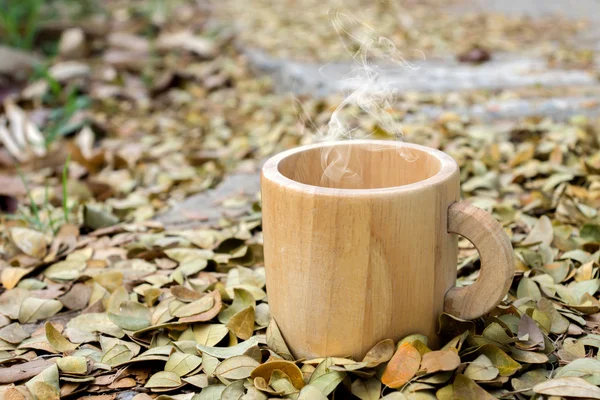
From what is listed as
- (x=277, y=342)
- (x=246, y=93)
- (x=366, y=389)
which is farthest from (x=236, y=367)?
(x=246, y=93)

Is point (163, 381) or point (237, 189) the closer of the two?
point (163, 381)

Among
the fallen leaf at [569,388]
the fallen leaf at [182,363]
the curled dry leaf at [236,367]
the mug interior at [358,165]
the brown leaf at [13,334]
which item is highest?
the mug interior at [358,165]

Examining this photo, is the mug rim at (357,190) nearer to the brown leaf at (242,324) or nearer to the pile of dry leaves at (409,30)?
the brown leaf at (242,324)

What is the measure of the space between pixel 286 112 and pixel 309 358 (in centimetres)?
180

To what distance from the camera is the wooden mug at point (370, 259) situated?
0.86 m

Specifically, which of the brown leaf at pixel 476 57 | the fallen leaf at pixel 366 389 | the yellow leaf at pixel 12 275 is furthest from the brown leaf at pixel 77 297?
the brown leaf at pixel 476 57

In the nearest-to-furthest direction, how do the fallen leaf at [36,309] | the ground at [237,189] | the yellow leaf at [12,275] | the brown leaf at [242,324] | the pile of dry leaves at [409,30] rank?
the ground at [237,189], the brown leaf at [242,324], the fallen leaf at [36,309], the yellow leaf at [12,275], the pile of dry leaves at [409,30]

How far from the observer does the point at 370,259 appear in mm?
871

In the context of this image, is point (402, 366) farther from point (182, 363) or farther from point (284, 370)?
point (182, 363)

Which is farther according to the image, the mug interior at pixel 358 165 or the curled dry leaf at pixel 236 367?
the mug interior at pixel 358 165

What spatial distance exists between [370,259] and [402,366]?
160mm

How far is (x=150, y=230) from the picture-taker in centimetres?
158

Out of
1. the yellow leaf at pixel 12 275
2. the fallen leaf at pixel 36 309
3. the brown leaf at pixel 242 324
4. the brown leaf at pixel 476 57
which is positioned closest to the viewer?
the brown leaf at pixel 242 324

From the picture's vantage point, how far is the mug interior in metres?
1.04
